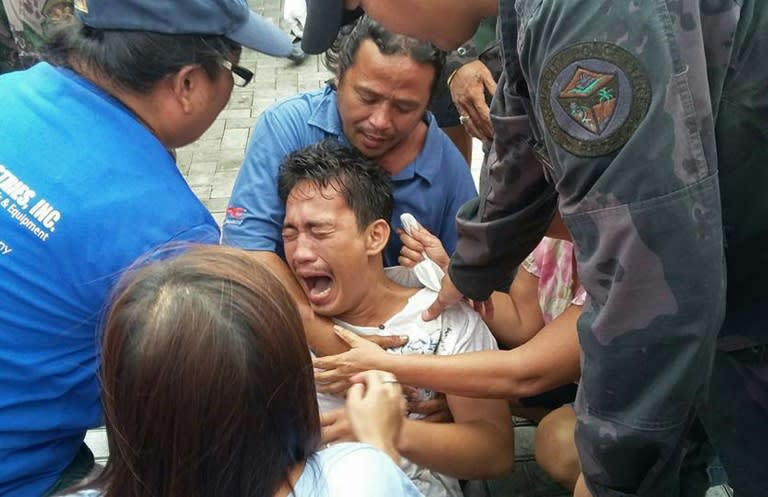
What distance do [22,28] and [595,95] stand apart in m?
2.88

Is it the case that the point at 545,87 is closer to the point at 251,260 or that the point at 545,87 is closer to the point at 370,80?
the point at 251,260

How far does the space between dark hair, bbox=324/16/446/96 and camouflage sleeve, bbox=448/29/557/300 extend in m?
0.65

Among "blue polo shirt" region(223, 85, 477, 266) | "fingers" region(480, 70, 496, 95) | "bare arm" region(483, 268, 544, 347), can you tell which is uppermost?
"fingers" region(480, 70, 496, 95)

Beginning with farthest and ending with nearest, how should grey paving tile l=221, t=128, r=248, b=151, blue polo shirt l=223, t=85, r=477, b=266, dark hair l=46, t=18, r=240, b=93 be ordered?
grey paving tile l=221, t=128, r=248, b=151 → blue polo shirt l=223, t=85, r=477, b=266 → dark hair l=46, t=18, r=240, b=93

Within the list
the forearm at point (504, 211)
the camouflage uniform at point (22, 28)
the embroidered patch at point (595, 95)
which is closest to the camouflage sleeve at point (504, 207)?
the forearm at point (504, 211)

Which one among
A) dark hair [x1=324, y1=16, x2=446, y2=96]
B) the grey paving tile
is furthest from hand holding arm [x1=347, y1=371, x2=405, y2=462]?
the grey paving tile

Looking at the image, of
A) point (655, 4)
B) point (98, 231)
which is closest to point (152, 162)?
point (98, 231)

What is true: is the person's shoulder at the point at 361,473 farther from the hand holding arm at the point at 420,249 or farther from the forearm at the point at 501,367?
the hand holding arm at the point at 420,249

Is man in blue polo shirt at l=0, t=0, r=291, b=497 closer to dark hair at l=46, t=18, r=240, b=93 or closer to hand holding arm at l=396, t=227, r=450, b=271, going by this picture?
dark hair at l=46, t=18, r=240, b=93

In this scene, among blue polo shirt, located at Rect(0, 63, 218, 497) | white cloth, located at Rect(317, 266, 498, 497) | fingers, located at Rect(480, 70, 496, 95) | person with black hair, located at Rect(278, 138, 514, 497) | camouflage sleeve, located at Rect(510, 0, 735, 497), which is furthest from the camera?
fingers, located at Rect(480, 70, 496, 95)

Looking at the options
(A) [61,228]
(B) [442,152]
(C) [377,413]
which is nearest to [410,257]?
(B) [442,152]

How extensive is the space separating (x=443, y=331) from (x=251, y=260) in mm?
1170

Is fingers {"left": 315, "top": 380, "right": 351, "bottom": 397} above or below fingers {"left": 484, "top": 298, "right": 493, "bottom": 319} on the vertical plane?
below

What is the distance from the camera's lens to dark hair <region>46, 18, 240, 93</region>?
5.81ft
